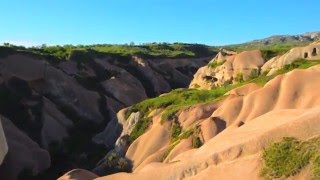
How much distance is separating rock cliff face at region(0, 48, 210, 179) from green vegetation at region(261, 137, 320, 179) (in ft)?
113

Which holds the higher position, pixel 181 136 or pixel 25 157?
pixel 181 136

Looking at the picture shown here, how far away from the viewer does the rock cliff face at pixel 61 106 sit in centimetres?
4934

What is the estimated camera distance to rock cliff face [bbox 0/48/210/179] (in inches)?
1943

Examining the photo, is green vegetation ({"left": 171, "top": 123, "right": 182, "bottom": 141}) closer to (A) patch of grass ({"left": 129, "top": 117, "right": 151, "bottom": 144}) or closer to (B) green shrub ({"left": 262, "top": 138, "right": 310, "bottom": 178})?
(A) patch of grass ({"left": 129, "top": 117, "right": 151, "bottom": 144})

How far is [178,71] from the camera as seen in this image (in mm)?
97062

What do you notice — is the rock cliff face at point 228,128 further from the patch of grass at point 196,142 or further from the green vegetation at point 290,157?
the green vegetation at point 290,157

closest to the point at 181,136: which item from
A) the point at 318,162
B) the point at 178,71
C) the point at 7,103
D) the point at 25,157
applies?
the point at 25,157

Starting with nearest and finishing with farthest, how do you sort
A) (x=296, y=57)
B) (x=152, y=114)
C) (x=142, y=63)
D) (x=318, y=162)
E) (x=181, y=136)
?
1. (x=318, y=162)
2. (x=181, y=136)
3. (x=152, y=114)
4. (x=296, y=57)
5. (x=142, y=63)

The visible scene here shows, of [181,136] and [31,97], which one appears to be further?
[31,97]

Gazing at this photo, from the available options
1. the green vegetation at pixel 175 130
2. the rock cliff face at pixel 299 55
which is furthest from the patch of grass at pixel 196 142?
the rock cliff face at pixel 299 55

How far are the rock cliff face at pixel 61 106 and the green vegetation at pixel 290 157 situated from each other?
34353 mm

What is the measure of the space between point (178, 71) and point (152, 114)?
5237 cm

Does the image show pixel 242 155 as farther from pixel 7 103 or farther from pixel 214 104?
pixel 7 103

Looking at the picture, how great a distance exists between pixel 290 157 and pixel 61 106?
52317 mm
